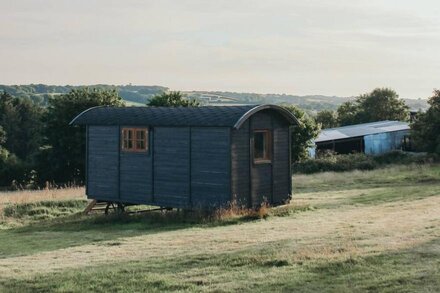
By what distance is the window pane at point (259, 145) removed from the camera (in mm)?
21725

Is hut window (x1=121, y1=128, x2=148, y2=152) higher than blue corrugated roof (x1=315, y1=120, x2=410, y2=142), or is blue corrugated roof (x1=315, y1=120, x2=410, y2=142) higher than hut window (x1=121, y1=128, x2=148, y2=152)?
blue corrugated roof (x1=315, y1=120, x2=410, y2=142)

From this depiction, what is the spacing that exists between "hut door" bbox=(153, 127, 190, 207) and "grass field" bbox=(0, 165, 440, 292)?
131 cm

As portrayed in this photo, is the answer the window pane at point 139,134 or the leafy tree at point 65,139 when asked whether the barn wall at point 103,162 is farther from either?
the leafy tree at point 65,139

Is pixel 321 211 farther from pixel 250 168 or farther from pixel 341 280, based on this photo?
pixel 341 280

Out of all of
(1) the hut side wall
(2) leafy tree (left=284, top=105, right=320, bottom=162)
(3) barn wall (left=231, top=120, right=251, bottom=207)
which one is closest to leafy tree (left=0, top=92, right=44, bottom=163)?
(2) leafy tree (left=284, top=105, right=320, bottom=162)

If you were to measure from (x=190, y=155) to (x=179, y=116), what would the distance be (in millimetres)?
1525

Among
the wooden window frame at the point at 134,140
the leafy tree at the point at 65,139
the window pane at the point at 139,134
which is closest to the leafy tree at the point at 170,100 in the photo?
the leafy tree at the point at 65,139

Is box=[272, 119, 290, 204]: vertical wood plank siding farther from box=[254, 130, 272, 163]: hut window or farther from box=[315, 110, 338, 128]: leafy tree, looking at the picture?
box=[315, 110, 338, 128]: leafy tree

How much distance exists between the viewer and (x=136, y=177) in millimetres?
22812

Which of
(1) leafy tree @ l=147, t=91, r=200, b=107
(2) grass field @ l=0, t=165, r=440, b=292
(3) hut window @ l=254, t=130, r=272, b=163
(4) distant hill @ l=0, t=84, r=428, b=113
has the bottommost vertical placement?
(2) grass field @ l=0, t=165, r=440, b=292

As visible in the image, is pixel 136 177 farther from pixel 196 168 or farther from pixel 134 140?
pixel 196 168

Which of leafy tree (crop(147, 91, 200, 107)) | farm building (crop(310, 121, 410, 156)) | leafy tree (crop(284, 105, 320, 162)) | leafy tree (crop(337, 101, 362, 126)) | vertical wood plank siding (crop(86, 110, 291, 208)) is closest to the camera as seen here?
vertical wood plank siding (crop(86, 110, 291, 208))

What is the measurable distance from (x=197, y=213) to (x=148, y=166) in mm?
3492

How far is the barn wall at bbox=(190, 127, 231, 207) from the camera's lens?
20188 mm
